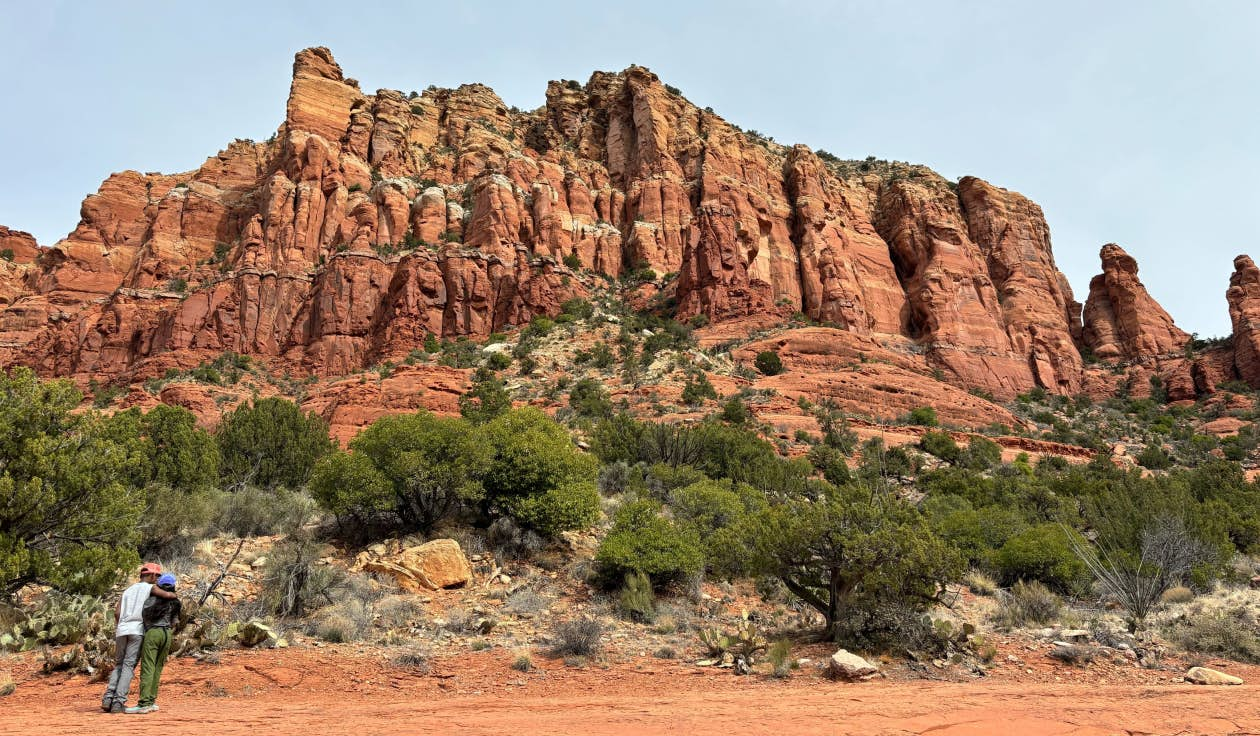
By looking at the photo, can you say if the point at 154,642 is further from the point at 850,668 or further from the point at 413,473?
the point at 413,473

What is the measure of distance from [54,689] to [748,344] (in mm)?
43711

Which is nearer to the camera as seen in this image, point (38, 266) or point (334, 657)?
point (334, 657)

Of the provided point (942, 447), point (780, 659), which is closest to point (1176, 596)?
point (780, 659)

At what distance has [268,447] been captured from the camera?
78.2 feet

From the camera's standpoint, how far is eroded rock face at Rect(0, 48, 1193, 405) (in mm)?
52094

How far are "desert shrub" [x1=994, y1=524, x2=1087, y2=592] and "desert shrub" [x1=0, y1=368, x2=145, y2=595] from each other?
719 inches

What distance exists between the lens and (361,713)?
663 cm

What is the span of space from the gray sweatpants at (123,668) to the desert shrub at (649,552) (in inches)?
324

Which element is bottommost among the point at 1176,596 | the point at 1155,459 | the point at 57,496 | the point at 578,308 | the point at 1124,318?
the point at 1176,596

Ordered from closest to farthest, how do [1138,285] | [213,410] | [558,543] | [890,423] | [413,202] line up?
[558,543] < [213,410] < [890,423] < [413,202] < [1138,285]

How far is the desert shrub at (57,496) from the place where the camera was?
29.2 ft

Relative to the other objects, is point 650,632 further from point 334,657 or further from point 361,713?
point 361,713

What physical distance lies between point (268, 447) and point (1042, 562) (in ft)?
79.8

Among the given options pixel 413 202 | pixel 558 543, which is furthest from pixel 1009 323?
pixel 558 543
